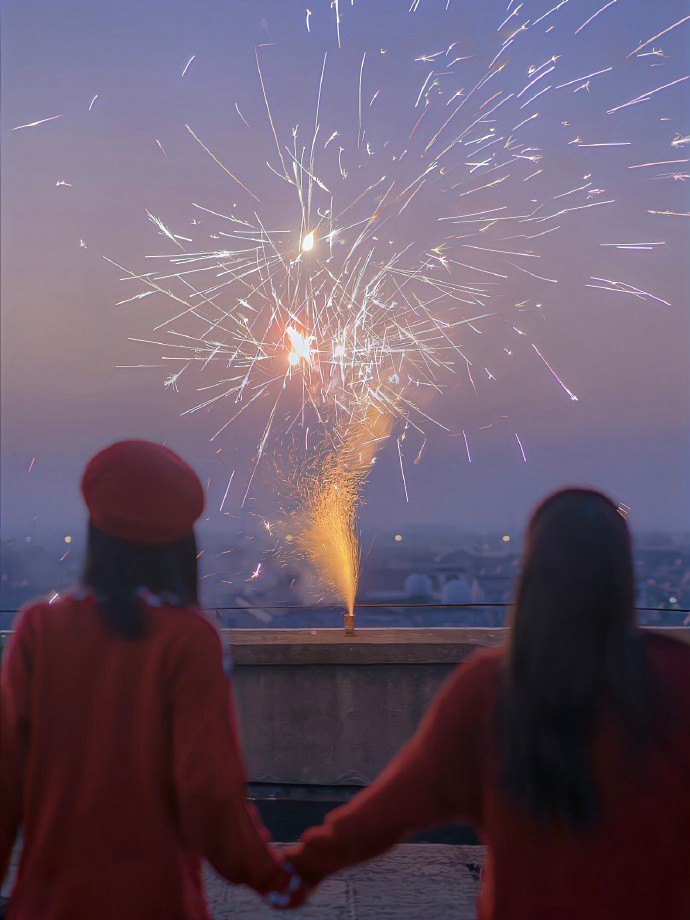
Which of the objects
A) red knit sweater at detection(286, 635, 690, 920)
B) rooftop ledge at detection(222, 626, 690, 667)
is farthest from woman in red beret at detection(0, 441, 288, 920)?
rooftop ledge at detection(222, 626, 690, 667)

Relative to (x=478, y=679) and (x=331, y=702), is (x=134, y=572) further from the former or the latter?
(x=331, y=702)

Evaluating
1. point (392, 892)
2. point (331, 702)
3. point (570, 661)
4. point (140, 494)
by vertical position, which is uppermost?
point (140, 494)

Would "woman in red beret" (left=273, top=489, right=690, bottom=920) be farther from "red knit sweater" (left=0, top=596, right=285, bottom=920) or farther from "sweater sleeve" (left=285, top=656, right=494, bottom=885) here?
"red knit sweater" (left=0, top=596, right=285, bottom=920)

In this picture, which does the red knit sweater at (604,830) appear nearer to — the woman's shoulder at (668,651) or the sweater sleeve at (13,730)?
the woman's shoulder at (668,651)

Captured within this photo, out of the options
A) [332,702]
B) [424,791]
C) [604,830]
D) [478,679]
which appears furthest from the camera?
[332,702]

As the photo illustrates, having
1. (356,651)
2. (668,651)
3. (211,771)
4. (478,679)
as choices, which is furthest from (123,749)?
(356,651)

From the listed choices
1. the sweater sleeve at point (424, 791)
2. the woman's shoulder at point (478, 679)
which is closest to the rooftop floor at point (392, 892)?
the sweater sleeve at point (424, 791)

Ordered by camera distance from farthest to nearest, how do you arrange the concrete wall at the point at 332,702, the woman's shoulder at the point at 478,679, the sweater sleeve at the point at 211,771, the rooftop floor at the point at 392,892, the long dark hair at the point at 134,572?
the concrete wall at the point at 332,702
the rooftop floor at the point at 392,892
the long dark hair at the point at 134,572
the sweater sleeve at the point at 211,771
the woman's shoulder at the point at 478,679
